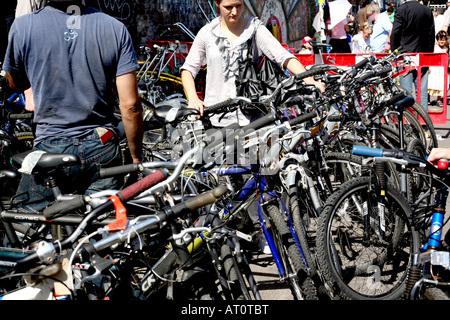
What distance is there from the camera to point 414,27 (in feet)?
28.4

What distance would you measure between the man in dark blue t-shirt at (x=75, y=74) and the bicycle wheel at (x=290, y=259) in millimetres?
1050

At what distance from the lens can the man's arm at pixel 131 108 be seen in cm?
309

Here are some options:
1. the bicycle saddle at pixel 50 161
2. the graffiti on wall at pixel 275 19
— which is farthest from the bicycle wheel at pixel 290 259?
the graffiti on wall at pixel 275 19

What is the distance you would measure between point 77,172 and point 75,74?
1.94ft

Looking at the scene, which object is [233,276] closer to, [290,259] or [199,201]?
[290,259]

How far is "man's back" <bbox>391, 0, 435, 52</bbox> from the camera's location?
8.64m

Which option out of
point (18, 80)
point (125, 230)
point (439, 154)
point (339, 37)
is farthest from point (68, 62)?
point (339, 37)

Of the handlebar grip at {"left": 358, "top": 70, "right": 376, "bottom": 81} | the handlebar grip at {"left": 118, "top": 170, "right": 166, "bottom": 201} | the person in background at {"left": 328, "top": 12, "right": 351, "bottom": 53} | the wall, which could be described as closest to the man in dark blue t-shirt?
the handlebar grip at {"left": 118, "top": 170, "right": 166, "bottom": 201}

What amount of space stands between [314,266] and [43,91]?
2.02 meters

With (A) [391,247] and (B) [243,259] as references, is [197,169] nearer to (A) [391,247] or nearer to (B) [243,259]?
(B) [243,259]

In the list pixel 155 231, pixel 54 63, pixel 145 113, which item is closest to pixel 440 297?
pixel 155 231

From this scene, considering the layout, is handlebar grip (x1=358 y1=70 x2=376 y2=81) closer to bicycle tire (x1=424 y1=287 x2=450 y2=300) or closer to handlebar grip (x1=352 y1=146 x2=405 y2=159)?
handlebar grip (x1=352 y1=146 x2=405 y2=159)

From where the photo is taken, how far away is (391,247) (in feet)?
11.7

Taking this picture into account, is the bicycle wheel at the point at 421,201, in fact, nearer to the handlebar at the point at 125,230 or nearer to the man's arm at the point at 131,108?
the handlebar at the point at 125,230
